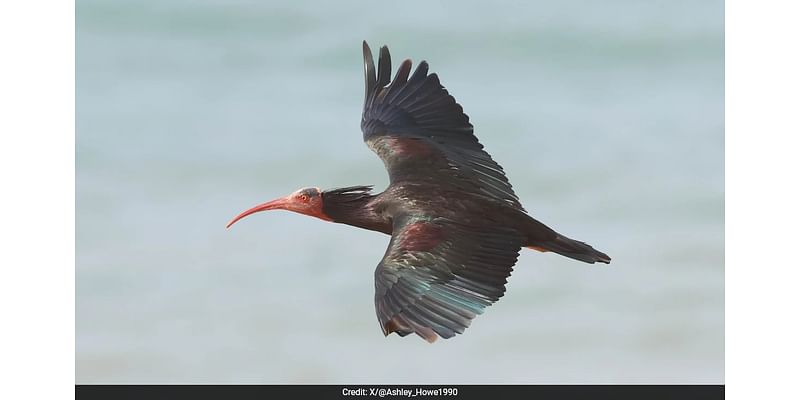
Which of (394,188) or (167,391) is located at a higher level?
(394,188)

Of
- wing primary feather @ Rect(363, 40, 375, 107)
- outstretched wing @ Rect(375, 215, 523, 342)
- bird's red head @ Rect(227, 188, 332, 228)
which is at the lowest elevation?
outstretched wing @ Rect(375, 215, 523, 342)

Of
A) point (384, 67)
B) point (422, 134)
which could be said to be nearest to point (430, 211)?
point (422, 134)

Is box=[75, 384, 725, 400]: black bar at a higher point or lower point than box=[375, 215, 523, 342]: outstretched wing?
lower

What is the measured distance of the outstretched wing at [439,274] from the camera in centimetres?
821

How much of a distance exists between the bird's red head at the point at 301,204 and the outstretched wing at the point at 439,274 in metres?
1.12

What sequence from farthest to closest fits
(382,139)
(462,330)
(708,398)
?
1. (382,139)
2. (708,398)
3. (462,330)

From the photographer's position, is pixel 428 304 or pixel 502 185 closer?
pixel 428 304

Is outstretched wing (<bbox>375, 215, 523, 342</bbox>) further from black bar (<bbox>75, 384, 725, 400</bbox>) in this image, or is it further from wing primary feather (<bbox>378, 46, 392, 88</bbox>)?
wing primary feather (<bbox>378, 46, 392, 88</bbox>)

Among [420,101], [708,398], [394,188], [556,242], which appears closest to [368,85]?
[420,101]

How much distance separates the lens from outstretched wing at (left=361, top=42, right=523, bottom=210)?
9719 mm

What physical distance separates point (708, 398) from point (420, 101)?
11.5 ft

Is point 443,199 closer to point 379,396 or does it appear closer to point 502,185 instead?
point 502,185

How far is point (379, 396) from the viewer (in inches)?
371

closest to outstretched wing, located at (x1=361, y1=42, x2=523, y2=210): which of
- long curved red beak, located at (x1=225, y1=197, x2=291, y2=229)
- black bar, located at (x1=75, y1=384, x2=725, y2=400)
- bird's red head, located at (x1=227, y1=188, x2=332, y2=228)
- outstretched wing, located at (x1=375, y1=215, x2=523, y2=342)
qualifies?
outstretched wing, located at (x1=375, y1=215, x2=523, y2=342)
